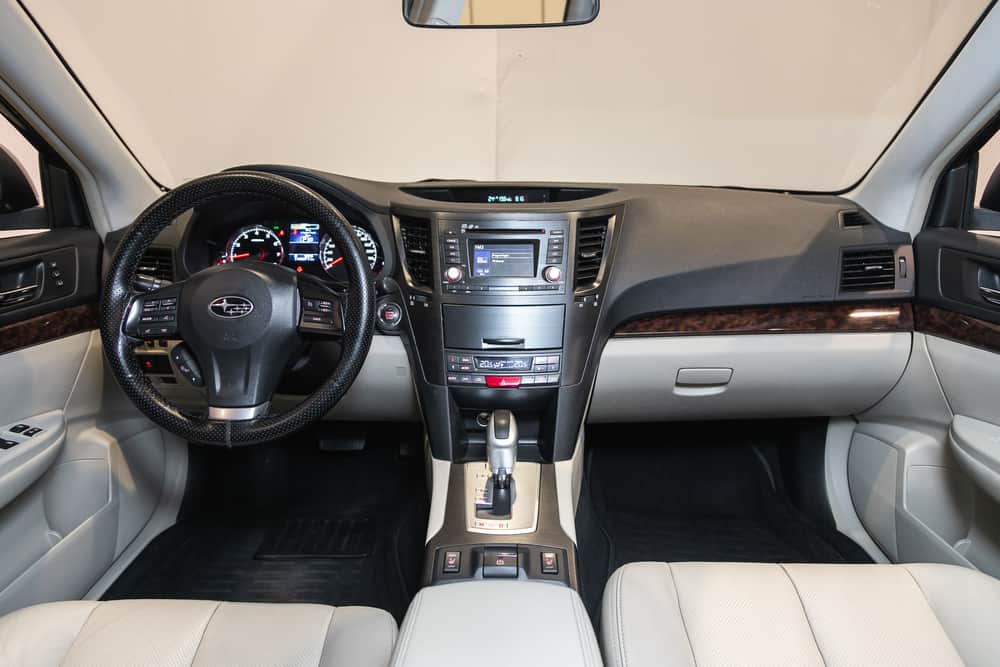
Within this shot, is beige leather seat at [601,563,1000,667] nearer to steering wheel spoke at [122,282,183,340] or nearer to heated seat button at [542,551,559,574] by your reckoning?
heated seat button at [542,551,559,574]

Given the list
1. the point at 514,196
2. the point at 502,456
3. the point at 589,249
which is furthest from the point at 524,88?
the point at 502,456

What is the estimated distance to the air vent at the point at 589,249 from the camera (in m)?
1.53

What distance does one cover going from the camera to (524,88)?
2.32 m

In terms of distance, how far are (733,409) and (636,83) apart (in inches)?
50.1

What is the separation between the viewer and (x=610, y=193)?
1.64m

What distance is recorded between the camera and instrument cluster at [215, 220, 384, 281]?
164cm

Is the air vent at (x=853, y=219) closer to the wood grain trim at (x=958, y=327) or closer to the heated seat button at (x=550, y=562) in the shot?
the wood grain trim at (x=958, y=327)

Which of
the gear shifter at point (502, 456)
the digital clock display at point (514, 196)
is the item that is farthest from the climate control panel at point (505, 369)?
the digital clock display at point (514, 196)

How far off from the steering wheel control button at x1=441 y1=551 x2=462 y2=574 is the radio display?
45 cm

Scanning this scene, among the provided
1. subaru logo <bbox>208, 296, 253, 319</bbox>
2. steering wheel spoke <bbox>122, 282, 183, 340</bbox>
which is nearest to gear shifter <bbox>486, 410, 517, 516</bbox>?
subaru logo <bbox>208, 296, 253, 319</bbox>

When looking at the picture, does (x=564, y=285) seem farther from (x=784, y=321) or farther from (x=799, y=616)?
(x=799, y=616)

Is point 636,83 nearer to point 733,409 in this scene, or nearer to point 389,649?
point 733,409

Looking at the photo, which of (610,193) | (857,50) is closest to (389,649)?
(610,193)

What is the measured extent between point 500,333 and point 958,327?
1.17m
